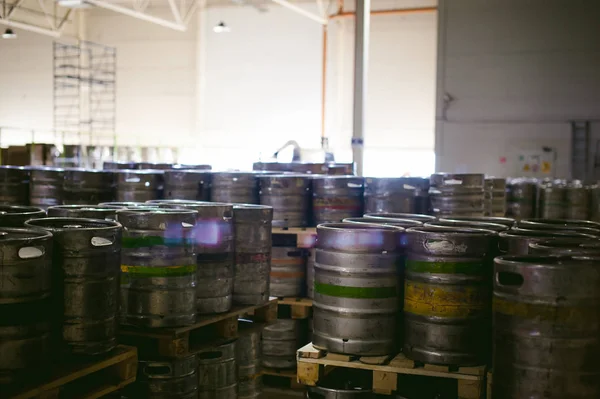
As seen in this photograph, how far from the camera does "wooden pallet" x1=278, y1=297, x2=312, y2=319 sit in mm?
6254

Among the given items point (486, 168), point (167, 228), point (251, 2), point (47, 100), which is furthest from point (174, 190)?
point (47, 100)

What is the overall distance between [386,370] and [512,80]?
9.89 meters

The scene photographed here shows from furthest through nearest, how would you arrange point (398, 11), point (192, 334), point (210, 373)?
point (398, 11), point (192, 334), point (210, 373)

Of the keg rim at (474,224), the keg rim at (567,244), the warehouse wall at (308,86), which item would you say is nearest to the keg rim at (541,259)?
the keg rim at (567,244)

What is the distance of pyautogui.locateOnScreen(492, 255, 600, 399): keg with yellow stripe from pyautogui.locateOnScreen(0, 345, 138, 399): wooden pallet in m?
1.92

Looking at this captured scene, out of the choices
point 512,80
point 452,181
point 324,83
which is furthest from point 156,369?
point 324,83

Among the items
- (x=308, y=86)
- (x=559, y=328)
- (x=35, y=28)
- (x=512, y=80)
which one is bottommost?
(x=559, y=328)

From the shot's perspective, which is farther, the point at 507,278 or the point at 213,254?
the point at 213,254

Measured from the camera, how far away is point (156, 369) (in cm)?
412

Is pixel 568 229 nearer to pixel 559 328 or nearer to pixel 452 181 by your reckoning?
pixel 559 328

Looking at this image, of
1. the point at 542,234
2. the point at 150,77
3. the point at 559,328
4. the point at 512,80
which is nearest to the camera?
the point at 559,328

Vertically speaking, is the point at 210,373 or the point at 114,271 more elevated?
the point at 114,271

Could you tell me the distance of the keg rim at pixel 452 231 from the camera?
12.2 ft

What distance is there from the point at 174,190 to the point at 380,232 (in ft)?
9.31
